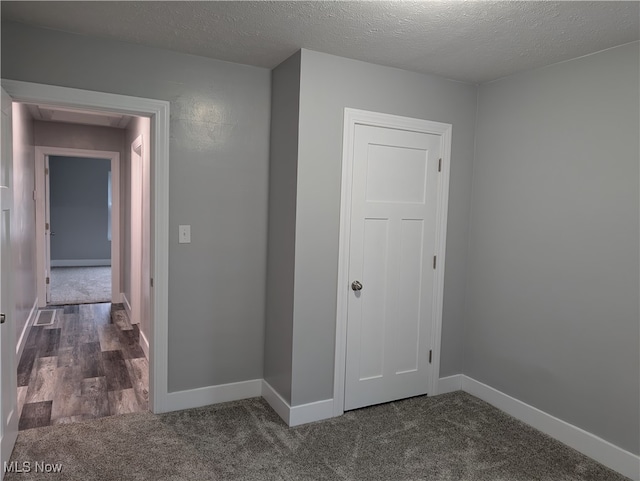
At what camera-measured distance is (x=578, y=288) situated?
2713 mm

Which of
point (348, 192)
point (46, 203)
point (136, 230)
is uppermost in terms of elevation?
point (348, 192)

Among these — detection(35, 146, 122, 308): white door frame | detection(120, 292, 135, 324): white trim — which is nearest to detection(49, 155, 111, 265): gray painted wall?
detection(35, 146, 122, 308): white door frame

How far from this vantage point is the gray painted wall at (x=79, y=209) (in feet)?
29.8

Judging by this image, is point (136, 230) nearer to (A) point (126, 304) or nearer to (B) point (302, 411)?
(A) point (126, 304)

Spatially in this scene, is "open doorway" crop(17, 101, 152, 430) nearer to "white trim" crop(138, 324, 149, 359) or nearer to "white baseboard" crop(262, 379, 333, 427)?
"white trim" crop(138, 324, 149, 359)

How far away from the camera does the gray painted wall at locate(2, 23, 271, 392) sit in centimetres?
284

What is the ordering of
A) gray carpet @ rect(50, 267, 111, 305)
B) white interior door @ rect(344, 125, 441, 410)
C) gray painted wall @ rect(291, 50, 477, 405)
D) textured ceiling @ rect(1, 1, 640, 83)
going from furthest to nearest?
gray carpet @ rect(50, 267, 111, 305) < white interior door @ rect(344, 125, 441, 410) < gray painted wall @ rect(291, 50, 477, 405) < textured ceiling @ rect(1, 1, 640, 83)

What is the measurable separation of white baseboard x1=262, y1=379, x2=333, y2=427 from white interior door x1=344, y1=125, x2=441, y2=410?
6.2 inches

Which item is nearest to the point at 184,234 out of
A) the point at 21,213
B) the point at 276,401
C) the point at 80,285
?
the point at 276,401

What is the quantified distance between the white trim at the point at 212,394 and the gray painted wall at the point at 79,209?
744 cm

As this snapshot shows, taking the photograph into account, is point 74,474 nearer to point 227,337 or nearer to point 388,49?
point 227,337

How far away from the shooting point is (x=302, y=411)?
2.92m

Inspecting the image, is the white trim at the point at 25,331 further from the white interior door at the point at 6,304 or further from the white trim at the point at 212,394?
the white trim at the point at 212,394

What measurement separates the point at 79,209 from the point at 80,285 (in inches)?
100
